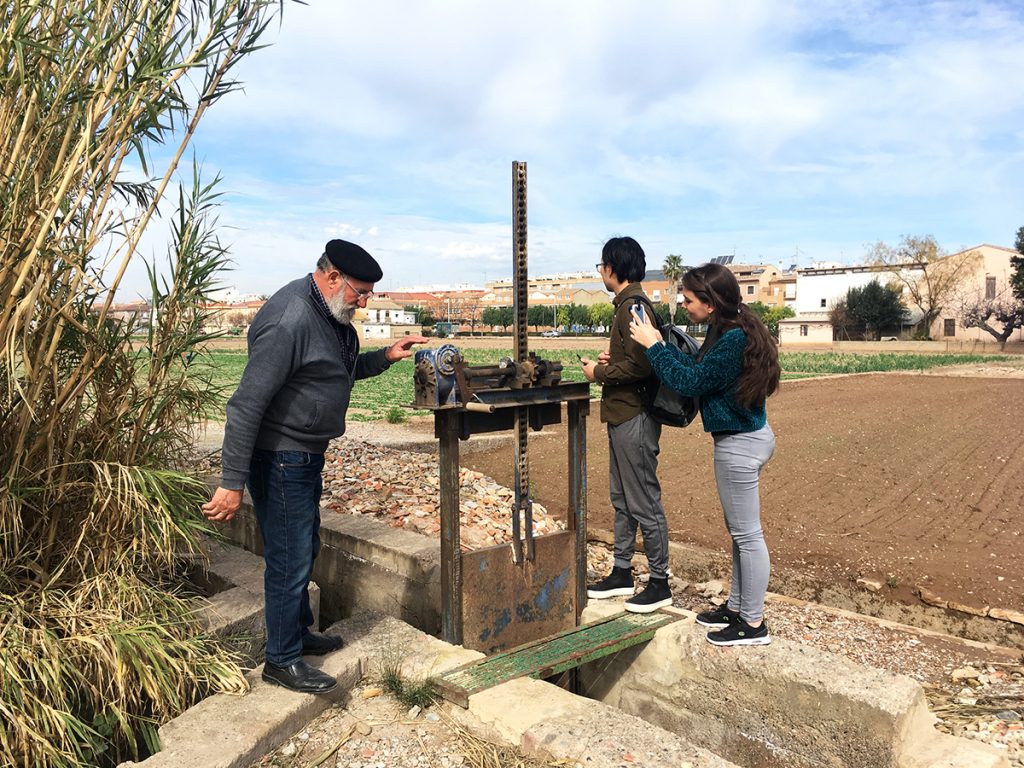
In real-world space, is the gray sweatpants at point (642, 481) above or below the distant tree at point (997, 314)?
below

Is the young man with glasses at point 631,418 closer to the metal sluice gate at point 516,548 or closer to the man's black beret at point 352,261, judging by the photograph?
the metal sluice gate at point 516,548

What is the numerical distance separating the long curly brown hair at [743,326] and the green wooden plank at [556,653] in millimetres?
1291

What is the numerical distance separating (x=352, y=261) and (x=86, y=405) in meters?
1.45

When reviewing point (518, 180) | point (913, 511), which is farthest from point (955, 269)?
point (518, 180)

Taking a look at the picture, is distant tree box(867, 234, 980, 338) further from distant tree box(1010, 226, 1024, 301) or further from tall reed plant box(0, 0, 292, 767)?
tall reed plant box(0, 0, 292, 767)

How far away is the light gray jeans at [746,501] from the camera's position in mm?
3480

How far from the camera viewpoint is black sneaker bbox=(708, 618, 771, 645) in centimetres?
357

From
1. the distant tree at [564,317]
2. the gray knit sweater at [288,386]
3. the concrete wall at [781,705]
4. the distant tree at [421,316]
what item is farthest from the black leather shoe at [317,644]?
the distant tree at [564,317]

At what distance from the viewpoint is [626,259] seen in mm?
3973

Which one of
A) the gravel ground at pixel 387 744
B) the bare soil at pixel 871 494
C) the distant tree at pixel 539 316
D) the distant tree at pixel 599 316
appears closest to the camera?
the gravel ground at pixel 387 744

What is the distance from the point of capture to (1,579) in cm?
288

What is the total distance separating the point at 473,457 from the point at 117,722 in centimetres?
811

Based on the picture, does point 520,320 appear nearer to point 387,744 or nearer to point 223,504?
point 223,504

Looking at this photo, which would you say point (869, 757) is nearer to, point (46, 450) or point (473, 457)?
point (46, 450)
